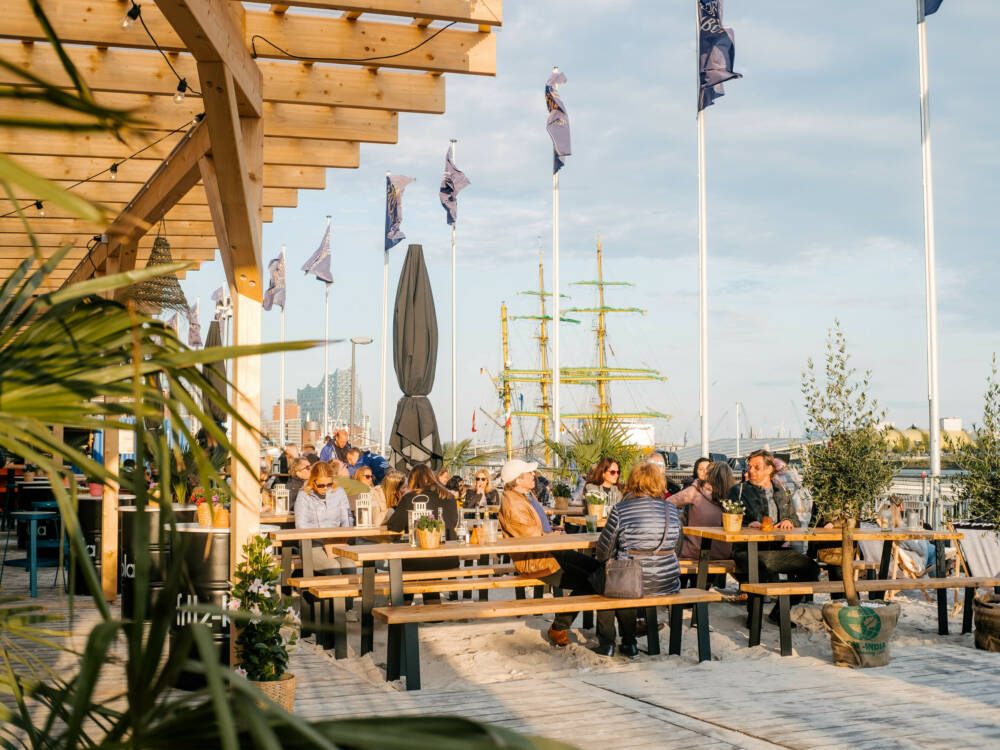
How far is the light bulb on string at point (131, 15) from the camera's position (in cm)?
522

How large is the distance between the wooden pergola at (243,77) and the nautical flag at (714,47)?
10.6 m

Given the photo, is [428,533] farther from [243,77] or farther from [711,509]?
[243,77]

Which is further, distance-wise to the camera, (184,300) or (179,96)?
(184,300)


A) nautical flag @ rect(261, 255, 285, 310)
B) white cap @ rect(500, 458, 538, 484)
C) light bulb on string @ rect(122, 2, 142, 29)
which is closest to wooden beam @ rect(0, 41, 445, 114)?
light bulb on string @ rect(122, 2, 142, 29)

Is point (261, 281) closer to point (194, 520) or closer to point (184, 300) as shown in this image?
point (194, 520)

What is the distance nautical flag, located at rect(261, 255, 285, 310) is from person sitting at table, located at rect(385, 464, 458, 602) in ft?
95.1

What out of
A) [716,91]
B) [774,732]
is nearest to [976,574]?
[774,732]

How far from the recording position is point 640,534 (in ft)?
21.9

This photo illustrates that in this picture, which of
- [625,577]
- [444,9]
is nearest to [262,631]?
[625,577]

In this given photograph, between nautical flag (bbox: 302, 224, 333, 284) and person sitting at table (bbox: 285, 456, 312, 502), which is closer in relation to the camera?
person sitting at table (bbox: 285, 456, 312, 502)

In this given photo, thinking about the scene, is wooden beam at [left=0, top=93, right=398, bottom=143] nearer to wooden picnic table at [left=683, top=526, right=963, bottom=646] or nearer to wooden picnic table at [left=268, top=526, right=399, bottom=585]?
wooden picnic table at [left=268, top=526, right=399, bottom=585]

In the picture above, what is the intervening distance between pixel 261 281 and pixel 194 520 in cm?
237

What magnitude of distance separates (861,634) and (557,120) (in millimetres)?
15873

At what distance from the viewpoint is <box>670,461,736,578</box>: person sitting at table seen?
27.7 ft
